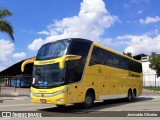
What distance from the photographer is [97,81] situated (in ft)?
70.2

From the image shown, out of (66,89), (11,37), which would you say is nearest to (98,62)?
(66,89)

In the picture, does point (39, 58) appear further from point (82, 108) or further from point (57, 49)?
point (82, 108)

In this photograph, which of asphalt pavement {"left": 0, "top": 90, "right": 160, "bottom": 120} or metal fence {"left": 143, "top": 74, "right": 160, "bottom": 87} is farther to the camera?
metal fence {"left": 143, "top": 74, "right": 160, "bottom": 87}

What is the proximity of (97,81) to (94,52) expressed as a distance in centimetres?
188

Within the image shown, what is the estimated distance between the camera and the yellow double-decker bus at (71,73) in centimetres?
1805

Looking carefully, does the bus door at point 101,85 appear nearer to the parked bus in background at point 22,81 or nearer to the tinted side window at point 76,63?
the tinted side window at point 76,63

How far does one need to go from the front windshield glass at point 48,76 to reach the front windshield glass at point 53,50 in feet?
1.99

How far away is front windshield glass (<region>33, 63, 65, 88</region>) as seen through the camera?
18.1 m

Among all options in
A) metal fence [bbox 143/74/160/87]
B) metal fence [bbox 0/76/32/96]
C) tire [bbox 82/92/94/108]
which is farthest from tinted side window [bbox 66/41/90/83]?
metal fence [bbox 143/74/160/87]

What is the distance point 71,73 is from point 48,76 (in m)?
1.22

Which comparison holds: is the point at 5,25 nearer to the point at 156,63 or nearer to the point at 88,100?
the point at 88,100

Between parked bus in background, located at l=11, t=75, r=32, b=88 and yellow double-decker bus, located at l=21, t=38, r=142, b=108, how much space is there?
21.5m

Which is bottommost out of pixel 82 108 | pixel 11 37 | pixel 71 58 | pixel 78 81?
pixel 82 108

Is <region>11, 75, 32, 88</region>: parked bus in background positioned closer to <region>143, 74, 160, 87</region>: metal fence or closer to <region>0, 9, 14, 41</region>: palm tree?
<region>0, 9, 14, 41</region>: palm tree
